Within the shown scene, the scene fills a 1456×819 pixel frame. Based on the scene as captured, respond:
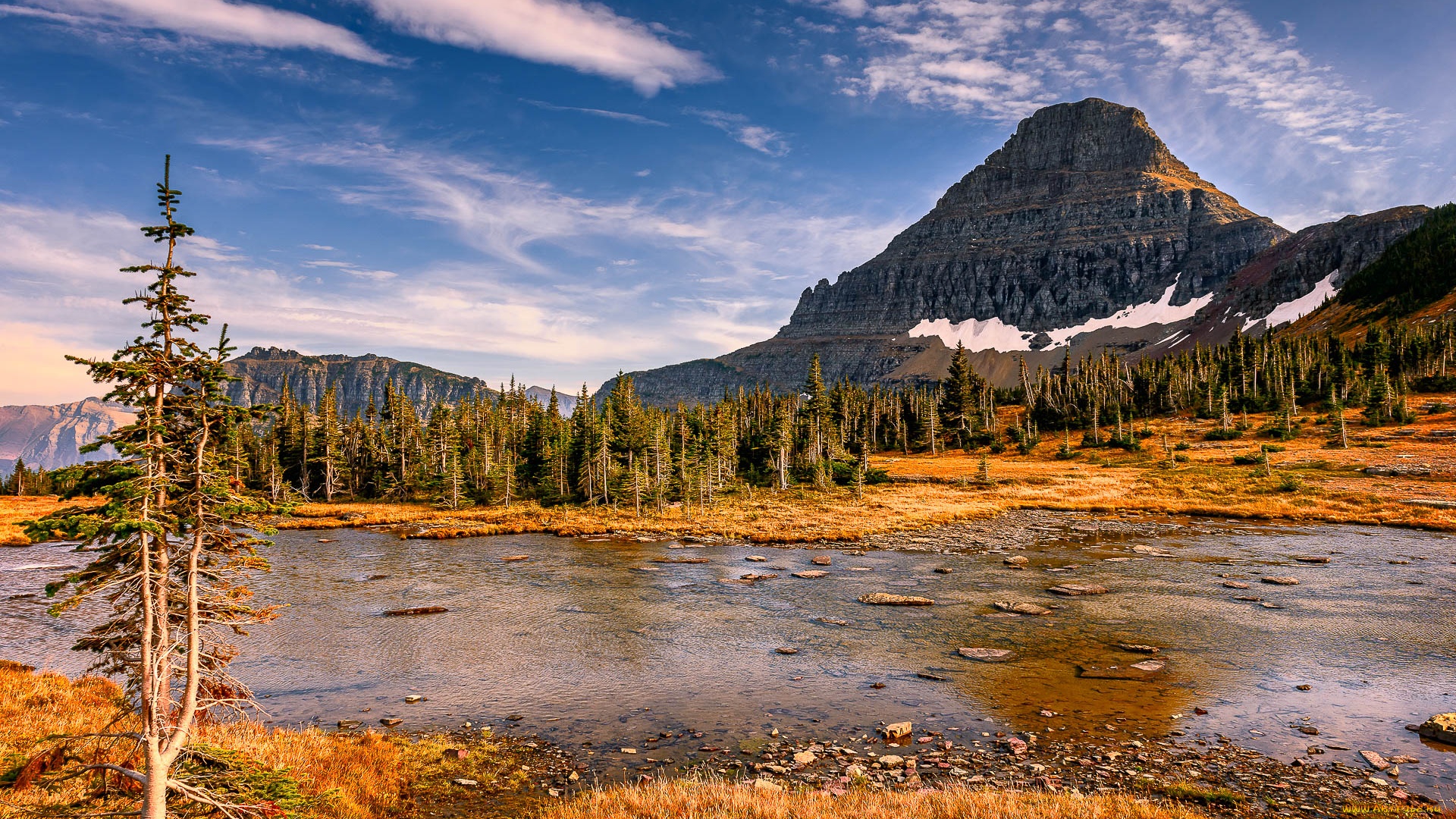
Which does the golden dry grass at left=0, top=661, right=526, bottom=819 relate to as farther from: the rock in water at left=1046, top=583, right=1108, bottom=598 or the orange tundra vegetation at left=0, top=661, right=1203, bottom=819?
the rock in water at left=1046, top=583, right=1108, bottom=598

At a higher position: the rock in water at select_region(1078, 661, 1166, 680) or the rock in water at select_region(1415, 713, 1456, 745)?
the rock in water at select_region(1415, 713, 1456, 745)

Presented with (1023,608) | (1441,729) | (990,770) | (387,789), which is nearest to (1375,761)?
(1441,729)

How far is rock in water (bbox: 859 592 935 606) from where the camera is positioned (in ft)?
97.3

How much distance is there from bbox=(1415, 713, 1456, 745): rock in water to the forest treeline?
56920mm

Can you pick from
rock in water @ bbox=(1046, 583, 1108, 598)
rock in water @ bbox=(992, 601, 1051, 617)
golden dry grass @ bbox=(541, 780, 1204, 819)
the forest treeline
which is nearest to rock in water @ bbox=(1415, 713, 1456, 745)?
golden dry grass @ bbox=(541, 780, 1204, 819)

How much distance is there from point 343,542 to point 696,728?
45544 millimetres

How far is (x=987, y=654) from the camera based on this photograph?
874 inches

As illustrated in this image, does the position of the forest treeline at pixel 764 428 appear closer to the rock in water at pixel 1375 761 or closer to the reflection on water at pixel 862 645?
the reflection on water at pixel 862 645

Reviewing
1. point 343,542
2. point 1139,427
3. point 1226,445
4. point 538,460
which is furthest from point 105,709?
point 1139,427

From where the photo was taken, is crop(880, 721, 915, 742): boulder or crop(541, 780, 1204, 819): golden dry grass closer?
crop(541, 780, 1204, 819): golden dry grass

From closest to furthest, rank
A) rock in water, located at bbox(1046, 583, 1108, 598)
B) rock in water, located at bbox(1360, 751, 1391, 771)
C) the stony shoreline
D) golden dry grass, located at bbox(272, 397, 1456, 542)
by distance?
the stony shoreline
rock in water, located at bbox(1360, 751, 1391, 771)
rock in water, located at bbox(1046, 583, 1108, 598)
golden dry grass, located at bbox(272, 397, 1456, 542)

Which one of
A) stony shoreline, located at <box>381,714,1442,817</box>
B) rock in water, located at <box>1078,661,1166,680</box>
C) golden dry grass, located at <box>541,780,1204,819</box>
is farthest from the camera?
rock in water, located at <box>1078,661,1166,680</box>

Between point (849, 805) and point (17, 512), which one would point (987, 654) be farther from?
point (17, 512)

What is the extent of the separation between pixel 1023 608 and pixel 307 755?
25641mm
